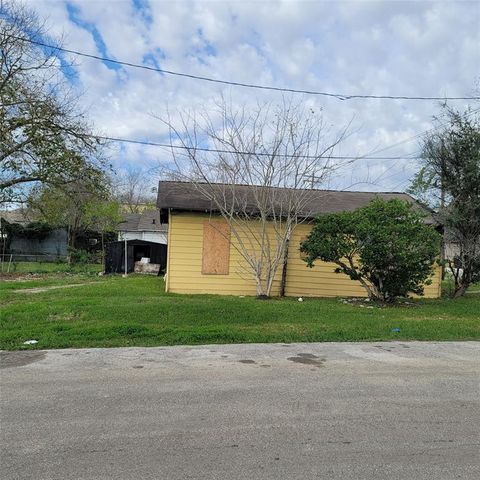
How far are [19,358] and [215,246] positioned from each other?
8432 millimetres

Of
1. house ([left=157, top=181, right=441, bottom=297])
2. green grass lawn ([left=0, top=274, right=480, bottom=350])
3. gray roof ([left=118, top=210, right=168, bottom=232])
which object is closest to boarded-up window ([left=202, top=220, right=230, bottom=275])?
house ([left=157, top=181, right=441, bottom=297])

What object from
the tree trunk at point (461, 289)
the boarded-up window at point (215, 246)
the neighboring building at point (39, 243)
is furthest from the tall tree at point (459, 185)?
the neighboring building at point (39, 243)

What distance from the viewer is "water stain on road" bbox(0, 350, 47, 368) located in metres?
6.19

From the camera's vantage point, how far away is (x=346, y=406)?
4691mm

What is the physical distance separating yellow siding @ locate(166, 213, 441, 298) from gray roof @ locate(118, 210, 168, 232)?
29314mm

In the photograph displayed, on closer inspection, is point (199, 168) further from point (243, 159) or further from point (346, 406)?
point (346, 406)

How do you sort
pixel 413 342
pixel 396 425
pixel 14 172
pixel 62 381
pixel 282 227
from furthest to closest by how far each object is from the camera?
1. pixel 14 172
2. pixel 282 227
3. pixel 413 342
4. pixel 62 381
5. pixel 396 425

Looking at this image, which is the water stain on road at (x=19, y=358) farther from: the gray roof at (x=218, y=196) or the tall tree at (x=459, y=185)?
the tall tree at (x=459, y=185)

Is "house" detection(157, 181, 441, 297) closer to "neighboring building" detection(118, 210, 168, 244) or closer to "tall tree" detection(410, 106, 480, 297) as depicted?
"tall tree" detection(410, 106, 480, 297)

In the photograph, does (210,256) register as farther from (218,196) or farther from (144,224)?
(144,224)

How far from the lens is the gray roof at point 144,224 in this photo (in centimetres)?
4448

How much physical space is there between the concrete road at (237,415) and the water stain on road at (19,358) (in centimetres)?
3

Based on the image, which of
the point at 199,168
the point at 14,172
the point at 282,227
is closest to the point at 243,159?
the point at 199,168

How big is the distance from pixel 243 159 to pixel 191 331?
244 inches
